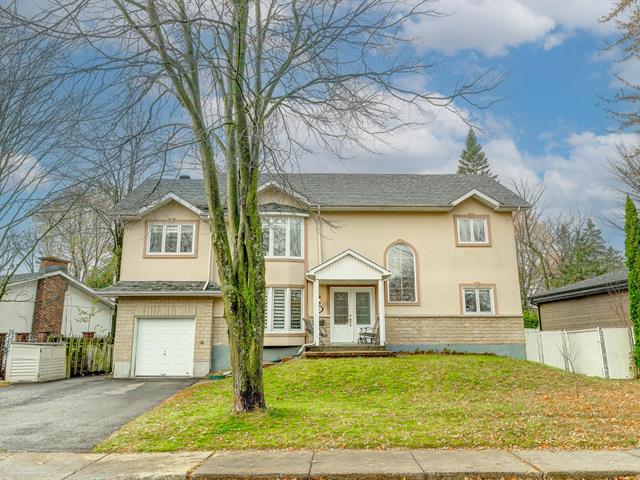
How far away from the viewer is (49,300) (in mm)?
24422

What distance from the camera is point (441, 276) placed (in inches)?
728

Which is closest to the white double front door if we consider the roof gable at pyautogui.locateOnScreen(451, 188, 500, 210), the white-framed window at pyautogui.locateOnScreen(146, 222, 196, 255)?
the roof gable at pyautogui.locateOnScreen(451, 188, 500, 210)

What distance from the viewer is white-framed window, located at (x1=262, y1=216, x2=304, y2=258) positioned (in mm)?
18219

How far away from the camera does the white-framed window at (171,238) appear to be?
A: 18.2m

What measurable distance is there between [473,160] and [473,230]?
1364 inches

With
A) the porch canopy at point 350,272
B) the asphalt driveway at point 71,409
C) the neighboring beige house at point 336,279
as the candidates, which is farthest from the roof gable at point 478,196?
the asphalt driveway at point 71,409

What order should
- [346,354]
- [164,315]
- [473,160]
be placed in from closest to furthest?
[346,354] → [164,315] → [473,160]

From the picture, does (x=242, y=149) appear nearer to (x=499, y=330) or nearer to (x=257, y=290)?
(x=257, y=290)

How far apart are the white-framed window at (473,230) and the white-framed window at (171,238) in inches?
436

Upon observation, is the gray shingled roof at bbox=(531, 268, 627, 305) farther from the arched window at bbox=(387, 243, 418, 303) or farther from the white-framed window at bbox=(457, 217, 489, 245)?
the arched window at bbox=(387, 243, 418, 303)

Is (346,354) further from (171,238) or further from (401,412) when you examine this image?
(171,238)

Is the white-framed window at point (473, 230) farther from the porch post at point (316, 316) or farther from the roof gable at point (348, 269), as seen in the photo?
the porch post at point (316, 316)

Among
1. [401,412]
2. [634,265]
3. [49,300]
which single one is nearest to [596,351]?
[634,265]

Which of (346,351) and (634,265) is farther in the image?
(346,351)
